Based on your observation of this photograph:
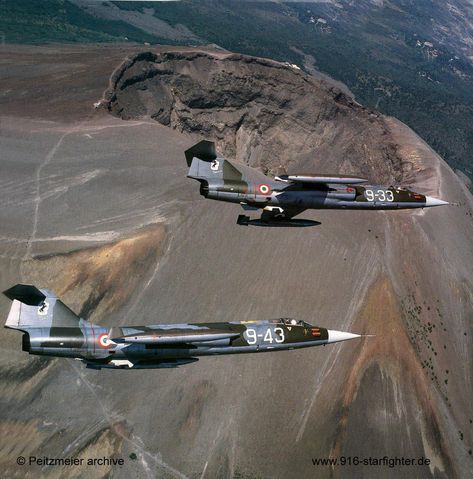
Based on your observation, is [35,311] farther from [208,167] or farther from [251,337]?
[208,167]

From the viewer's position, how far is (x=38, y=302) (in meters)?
36.7

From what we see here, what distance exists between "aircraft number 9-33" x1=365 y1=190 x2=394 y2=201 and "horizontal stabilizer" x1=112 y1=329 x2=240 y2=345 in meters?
17.9

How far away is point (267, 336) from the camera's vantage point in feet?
128

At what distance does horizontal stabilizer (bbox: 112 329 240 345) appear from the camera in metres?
33.9

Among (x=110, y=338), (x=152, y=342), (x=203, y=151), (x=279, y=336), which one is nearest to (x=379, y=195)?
(x=279, y=336)

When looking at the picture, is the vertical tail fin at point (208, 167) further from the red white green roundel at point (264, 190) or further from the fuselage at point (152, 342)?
the fuselage at point (152, 342)

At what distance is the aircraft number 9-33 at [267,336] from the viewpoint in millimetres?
38503

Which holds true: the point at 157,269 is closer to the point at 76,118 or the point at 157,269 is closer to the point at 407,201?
the point at 407,201

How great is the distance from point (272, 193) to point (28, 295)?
64.8 ft

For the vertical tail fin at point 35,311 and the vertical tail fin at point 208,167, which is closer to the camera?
the vertical tail fin at point 35,311

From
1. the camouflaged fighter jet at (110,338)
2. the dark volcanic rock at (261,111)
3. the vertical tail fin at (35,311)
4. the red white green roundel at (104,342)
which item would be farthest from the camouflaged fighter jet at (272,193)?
the dark volcanic rock at (261,111)

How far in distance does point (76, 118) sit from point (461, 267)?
56.5 m

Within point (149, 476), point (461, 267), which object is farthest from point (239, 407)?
point (461, 267)

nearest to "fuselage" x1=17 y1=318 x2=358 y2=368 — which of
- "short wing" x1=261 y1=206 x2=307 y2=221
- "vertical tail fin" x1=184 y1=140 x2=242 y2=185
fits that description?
"short wing" x1=261 y1=206 x2=307 y2=221
